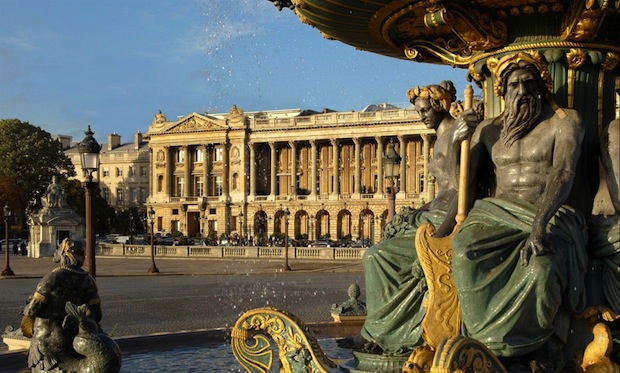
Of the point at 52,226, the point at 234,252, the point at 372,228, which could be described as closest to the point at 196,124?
the point at 372,228

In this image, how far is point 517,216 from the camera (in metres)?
4.61

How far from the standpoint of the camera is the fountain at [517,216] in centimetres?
432

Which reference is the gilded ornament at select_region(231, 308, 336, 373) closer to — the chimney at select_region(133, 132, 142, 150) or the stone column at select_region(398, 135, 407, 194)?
the stone column at select_region(398, 135, 407, 194)

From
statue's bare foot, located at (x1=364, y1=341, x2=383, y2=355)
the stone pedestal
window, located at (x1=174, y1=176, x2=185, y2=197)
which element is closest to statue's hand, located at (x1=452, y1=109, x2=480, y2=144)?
statue's bare foot, located at (x1=364, y1=341, x2=383, y2=355)

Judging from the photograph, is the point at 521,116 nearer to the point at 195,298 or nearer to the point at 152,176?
the point at 195,298

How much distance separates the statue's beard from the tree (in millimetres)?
73595

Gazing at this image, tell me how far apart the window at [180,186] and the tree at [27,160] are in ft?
77.3

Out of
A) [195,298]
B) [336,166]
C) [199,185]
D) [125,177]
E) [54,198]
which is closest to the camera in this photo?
[195,298]

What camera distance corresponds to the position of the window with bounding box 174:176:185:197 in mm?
101375

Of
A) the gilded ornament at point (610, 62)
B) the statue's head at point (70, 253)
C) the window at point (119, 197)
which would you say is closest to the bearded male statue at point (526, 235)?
the gilded ornament at point (610, 62)

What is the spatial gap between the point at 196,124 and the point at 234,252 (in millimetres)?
51720

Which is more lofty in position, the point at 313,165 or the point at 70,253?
the point at 313,165

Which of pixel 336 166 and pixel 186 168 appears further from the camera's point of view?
pixel 186 168

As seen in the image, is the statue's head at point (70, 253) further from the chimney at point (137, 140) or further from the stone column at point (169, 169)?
the chimney at point (137, 140)
